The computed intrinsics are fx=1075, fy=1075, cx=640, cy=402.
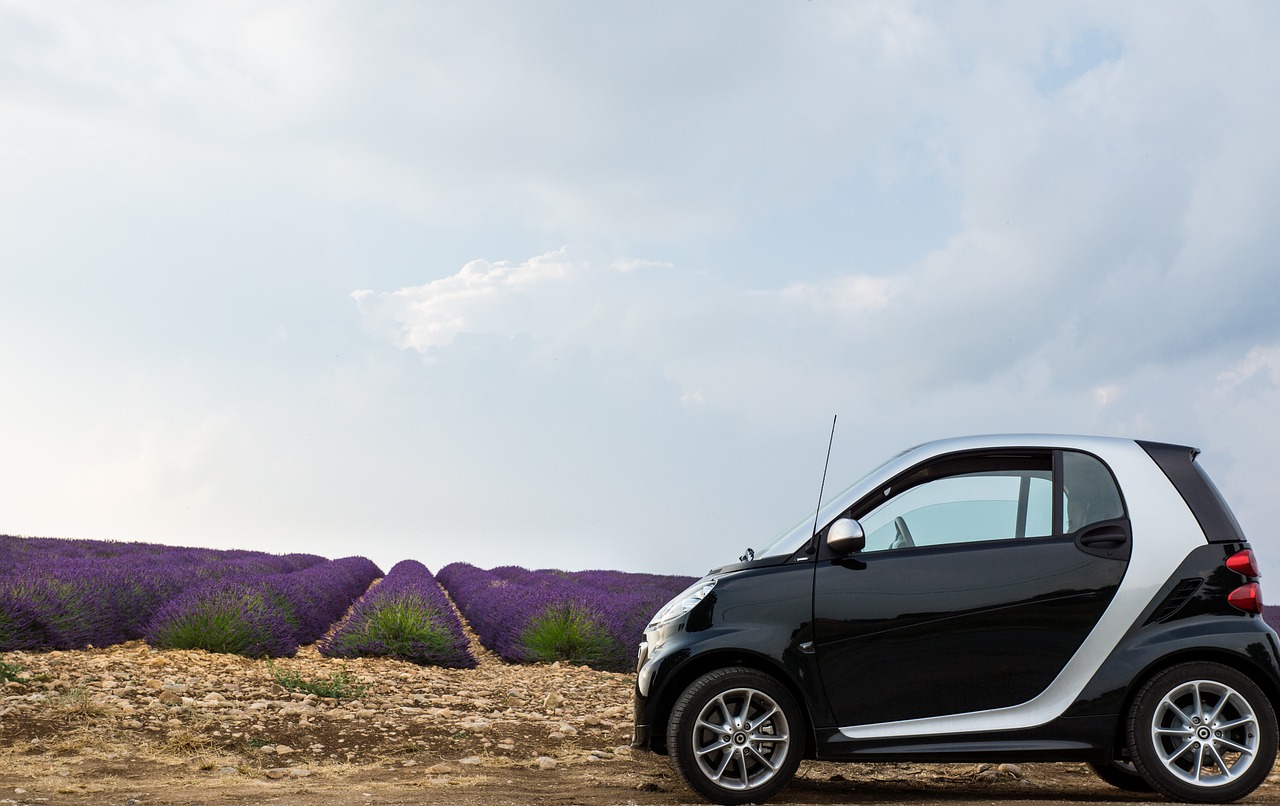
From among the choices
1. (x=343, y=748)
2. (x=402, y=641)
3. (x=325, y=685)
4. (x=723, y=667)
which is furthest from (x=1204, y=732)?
(x=402, y=641)

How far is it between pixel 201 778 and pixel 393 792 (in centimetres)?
150

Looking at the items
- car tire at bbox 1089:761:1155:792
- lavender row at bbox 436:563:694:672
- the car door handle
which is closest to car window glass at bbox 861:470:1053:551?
the car door handle

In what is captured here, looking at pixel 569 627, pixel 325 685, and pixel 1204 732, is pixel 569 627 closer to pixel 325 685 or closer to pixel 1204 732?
pixel 325 685

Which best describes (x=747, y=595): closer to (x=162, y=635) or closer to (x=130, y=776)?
(x=130, y=776)

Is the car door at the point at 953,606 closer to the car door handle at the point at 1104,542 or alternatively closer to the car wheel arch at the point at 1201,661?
the car door handle at the point at 1104,542

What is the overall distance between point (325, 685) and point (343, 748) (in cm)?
162

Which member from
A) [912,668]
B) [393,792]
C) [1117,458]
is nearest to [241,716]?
[393,792]

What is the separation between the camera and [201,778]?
698 cm

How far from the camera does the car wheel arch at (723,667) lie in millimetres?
5590

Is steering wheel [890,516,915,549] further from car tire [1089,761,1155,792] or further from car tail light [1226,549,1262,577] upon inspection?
car tire [1089,761,1155,792]

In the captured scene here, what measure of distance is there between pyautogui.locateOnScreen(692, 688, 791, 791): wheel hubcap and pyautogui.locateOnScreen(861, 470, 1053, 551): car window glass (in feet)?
3.44

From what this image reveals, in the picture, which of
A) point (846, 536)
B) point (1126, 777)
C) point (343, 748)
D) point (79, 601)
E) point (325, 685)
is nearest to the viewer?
point (846, 536)

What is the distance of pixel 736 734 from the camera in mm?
5574

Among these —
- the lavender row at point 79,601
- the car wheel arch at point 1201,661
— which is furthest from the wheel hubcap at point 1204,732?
the lavender row at point 79,601
